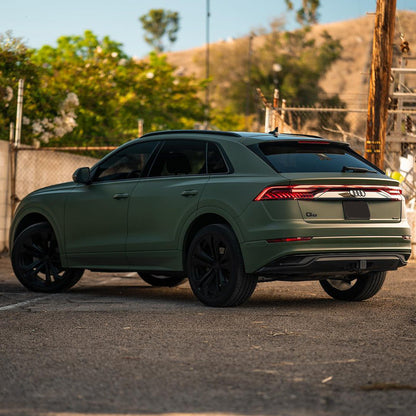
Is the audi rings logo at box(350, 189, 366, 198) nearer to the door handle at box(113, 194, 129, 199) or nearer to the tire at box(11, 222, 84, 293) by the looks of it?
the door handle at box(113, 194, 129, 199)

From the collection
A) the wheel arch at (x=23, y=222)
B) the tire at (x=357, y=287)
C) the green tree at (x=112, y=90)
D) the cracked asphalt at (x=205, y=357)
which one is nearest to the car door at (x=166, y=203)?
the cracked asphalt at (x=205, y=357)

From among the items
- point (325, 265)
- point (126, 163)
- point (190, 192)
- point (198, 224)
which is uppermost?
point (126, 163)

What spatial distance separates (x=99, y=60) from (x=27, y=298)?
33096mm

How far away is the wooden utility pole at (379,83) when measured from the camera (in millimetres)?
16234

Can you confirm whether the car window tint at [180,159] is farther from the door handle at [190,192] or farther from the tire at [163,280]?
the tire at [163,280]

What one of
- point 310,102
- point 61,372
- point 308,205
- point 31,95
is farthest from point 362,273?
point 310,102

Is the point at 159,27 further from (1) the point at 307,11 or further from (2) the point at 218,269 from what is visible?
(2) the point at 218,269

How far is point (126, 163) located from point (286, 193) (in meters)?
2.41

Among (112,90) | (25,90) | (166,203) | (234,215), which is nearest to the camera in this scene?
(234,215)

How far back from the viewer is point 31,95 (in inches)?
936

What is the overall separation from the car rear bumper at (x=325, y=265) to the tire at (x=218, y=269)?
21cm

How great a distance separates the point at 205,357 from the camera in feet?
20.9

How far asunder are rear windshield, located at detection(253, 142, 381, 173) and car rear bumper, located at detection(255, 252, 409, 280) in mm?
820

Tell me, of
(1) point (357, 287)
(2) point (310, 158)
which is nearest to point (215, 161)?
(2) point (310, 158)
